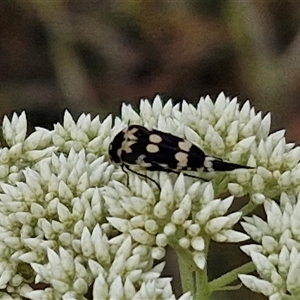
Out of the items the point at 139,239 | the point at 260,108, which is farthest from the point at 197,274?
the point at 260,108

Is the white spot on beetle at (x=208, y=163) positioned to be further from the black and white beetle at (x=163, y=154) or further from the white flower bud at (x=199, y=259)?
the white flower bud at (x=199, y=259)

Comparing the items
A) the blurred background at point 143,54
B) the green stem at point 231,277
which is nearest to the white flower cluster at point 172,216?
the green stem at point 231,277

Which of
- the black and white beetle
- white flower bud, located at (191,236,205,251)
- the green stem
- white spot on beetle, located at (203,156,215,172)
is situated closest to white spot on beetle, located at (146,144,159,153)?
the black and white beetle

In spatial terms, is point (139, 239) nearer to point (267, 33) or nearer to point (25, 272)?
point (25, 272)

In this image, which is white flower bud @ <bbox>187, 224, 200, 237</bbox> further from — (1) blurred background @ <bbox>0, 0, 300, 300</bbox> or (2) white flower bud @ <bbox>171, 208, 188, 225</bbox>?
(1) blurred background @ <bbox>0, 0, 300, 300</bbox>

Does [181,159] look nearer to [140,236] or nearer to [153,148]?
[153,148]
